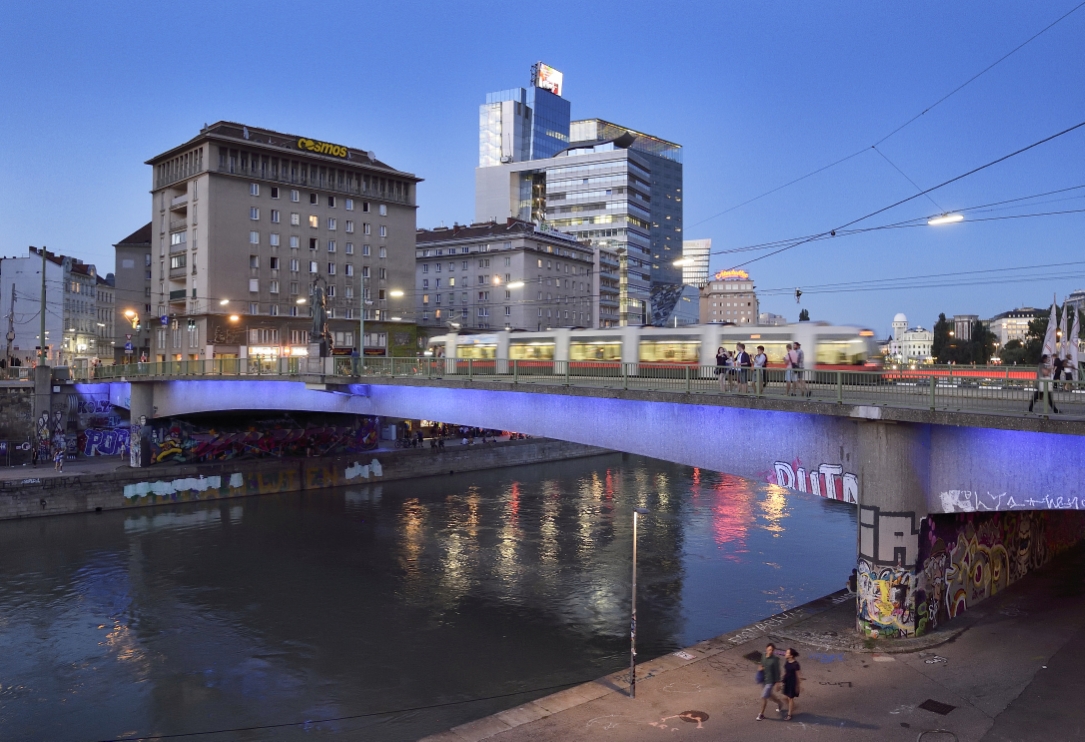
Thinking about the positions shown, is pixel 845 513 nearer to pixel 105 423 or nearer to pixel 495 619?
pixel 495 619

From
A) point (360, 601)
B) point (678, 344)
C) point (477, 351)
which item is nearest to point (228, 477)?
point (477, 351)

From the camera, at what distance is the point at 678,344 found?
33594 millimetres

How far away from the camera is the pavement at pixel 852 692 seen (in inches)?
572

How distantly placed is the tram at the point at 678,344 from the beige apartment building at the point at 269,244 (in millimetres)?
32734

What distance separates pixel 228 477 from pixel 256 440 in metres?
3.71

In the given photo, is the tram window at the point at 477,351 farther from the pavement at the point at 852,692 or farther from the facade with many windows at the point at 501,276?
the facade with many windows at the point at 501,276

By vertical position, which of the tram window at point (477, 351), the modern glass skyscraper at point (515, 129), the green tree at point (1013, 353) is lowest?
the tram window at point (477, 351)

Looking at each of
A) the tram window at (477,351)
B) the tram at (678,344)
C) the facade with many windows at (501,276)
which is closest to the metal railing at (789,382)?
the tram at (678,344)

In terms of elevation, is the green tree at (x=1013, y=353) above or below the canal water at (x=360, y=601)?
above

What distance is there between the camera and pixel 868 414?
18.6m

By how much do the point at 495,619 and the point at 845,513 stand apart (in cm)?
2411

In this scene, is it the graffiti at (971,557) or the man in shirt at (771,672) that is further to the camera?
the graffiti at (971,557)

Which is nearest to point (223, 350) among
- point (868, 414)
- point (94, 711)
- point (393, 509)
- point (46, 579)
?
point (393, 509)

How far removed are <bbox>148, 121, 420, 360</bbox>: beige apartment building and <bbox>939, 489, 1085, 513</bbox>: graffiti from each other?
183ft
